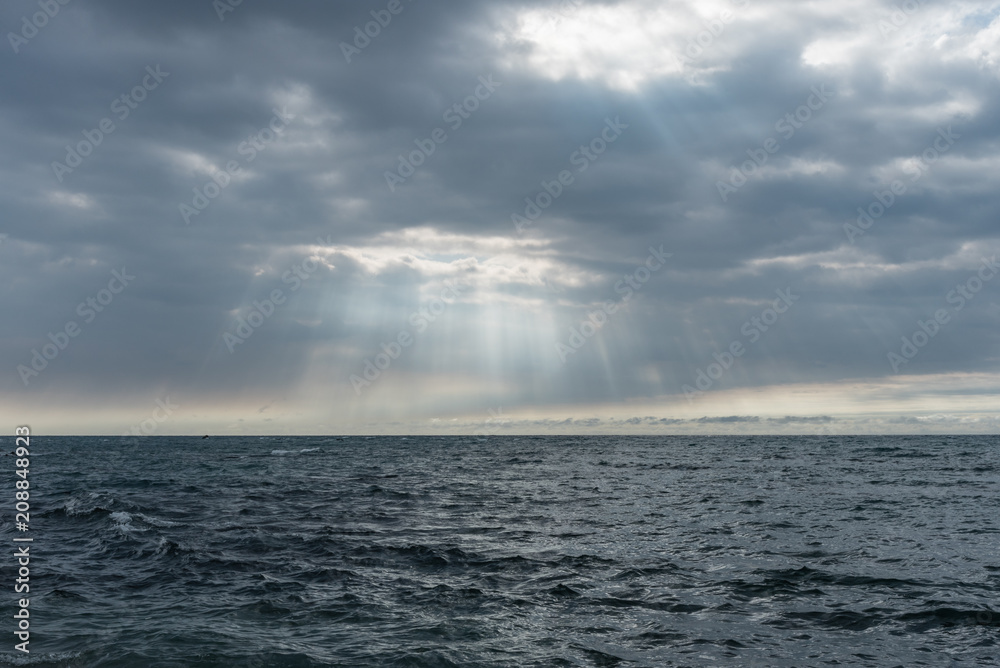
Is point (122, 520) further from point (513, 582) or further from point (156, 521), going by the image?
point (513, 582)

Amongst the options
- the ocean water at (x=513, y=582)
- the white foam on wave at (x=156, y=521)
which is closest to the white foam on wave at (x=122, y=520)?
the ocean water at (x=513, y=582)

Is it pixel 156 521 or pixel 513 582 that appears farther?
pixel 156 521

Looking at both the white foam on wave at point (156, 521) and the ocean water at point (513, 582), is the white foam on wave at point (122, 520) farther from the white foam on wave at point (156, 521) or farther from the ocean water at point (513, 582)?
the white foam on wave at point (156, 521)

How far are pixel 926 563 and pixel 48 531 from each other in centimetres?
3515

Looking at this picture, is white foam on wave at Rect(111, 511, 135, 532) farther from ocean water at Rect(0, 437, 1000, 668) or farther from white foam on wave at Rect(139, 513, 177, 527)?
white foam on wave at Rect(139, 513, 177, 527)

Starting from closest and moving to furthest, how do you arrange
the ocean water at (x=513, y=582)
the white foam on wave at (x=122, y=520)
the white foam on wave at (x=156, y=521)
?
the ocean water at (x=513, y=582), the white foam on wave at (x=122, y=520), the white foam on wave at (x=156, y=521)

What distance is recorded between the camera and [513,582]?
1884cm

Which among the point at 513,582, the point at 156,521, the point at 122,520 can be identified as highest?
the point at 513,582

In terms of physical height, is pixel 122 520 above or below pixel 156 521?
above

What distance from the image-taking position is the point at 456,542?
25219 mm

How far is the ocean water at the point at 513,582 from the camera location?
1326cm

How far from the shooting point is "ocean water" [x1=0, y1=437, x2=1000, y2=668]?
522 inches

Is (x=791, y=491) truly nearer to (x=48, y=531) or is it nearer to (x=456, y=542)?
(x=456, y=542)

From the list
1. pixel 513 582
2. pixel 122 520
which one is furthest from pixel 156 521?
pixel 513 582
